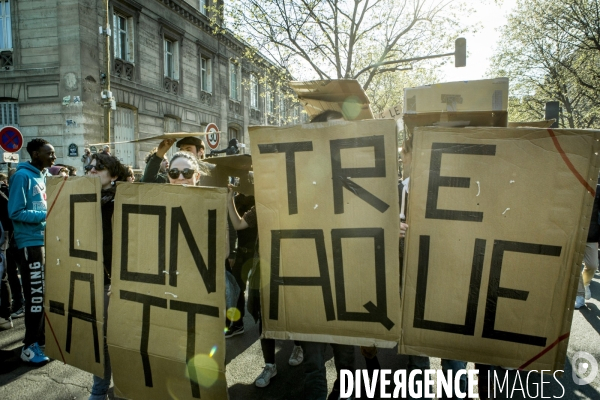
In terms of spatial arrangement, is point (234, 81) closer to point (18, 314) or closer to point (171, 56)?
point (171, 56)

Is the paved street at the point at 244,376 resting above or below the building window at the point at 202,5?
below

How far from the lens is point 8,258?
14.8 feet

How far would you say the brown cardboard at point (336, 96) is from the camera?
8.21 ft

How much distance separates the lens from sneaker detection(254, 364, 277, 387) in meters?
3.13

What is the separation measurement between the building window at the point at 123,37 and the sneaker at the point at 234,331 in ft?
42.2

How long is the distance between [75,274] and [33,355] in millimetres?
1842

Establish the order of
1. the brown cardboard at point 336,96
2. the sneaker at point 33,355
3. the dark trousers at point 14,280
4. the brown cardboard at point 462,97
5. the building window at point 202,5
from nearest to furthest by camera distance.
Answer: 1. the brown cardboard at point 336,96
2. the brown cardboard at point 462,97
3. the sneaker at point 33,355
4. the dark trousers at point 14,280
5. the building window at point 202,5

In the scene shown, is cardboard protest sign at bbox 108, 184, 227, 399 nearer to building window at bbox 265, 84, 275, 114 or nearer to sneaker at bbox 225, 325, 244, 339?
sneaker at bbox 225, 325, 244, 339

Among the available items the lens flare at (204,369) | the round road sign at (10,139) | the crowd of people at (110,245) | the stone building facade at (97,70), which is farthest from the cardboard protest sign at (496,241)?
the stone building facade at (97,70)

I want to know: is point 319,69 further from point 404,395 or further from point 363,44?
point 404,395

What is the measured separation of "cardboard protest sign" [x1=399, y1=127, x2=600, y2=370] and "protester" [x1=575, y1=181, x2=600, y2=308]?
3668 millimetres

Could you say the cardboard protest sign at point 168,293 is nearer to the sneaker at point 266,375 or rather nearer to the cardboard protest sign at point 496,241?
the cardboard protest sign at point 496,241

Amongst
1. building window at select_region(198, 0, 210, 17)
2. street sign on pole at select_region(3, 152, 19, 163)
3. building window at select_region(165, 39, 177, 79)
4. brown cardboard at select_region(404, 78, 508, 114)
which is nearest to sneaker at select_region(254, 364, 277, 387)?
brown cardboard at select_region(404, 78, 508, 114)

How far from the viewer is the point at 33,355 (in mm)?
3496
